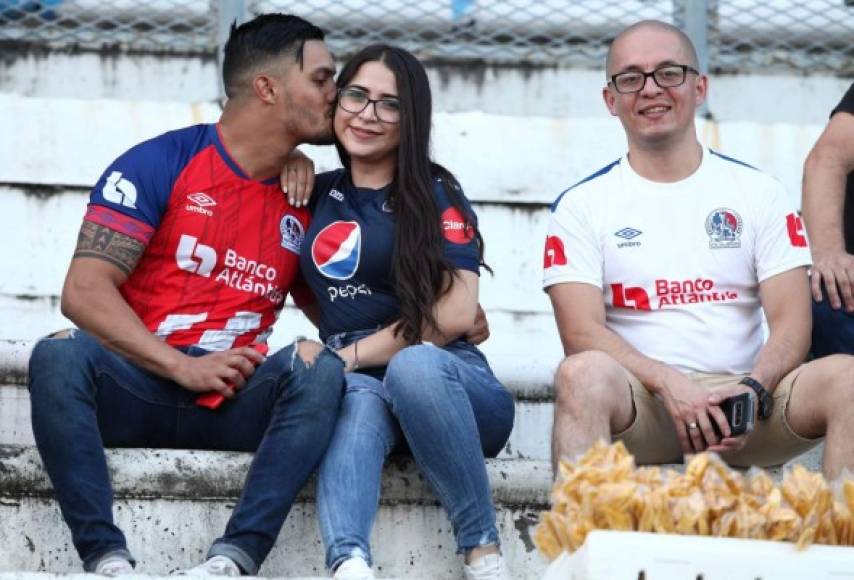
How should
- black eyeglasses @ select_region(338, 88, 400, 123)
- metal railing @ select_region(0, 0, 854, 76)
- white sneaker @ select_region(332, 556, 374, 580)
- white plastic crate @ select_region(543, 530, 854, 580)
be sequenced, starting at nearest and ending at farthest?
white plastic crate @ select_region(543, 530, 854, 580)
white sneaker @ select_region(332, 556, 374, 580)
black eyeglasses @ select_region(338, 88, 400, 123)
metal railing @ select_region(0, 0, 854, 76)

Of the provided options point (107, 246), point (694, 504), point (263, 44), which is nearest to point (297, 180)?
point (263, 44)

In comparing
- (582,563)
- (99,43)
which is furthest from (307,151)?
(582,563)

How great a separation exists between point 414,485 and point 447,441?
0.26 metres

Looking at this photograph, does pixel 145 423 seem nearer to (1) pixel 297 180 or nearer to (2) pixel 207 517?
(2) pixel 207 517

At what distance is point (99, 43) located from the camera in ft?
19.1

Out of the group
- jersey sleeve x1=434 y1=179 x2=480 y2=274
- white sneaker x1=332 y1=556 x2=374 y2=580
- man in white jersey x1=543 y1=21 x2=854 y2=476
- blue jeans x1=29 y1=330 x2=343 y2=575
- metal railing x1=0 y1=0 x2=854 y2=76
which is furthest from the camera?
metal railing x1=0 y1=0 x2=854 y2=76

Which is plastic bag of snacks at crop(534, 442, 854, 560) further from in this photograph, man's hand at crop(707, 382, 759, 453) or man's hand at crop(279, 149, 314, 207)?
man's hand at crop(279, 149, 314, 207)

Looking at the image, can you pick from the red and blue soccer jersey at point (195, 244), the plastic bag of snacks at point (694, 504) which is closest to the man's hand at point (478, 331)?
the red and blue soccer jersey at point (195, 244)

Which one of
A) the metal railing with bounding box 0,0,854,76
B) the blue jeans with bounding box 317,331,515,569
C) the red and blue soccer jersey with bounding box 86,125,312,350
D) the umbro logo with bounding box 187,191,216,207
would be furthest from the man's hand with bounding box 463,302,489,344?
the metal railing with bounding box 0,0,854,76

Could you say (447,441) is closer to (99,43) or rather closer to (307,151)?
(307,151)

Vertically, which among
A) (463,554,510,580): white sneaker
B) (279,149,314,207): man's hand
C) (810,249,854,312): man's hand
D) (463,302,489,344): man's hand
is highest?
(279,149,314,207): man's hand

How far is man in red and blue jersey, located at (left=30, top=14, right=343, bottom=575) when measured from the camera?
358cm

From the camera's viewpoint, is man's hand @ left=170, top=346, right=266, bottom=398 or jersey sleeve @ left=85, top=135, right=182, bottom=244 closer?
man's hand @ left=170, top=346, right=266, bottom=398

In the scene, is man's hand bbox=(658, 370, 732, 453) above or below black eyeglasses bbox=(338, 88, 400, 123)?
below
